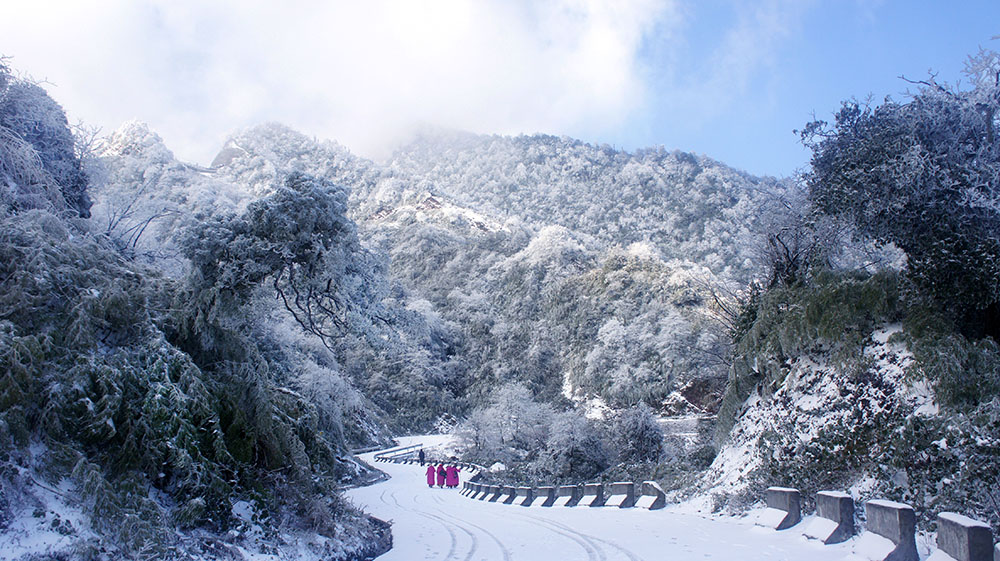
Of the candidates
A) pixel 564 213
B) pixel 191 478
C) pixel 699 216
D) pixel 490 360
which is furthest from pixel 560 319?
pixel 191 478

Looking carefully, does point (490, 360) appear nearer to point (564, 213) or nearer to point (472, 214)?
point (472, 214)

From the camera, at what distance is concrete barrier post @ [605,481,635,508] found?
12156 mm

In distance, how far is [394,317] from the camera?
10930mm

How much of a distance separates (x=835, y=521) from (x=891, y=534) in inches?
53.3

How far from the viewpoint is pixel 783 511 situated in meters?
7.66

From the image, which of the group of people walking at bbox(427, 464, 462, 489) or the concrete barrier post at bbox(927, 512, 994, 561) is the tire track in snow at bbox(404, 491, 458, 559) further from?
the concrete barrier post at bbox(927, 512, 994, 561)

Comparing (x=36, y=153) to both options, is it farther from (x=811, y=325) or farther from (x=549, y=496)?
(x=811, y=325)

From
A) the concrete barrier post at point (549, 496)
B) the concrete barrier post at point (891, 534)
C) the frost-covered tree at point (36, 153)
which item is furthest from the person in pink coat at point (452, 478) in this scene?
the concrete barrier post at point (891, 534)

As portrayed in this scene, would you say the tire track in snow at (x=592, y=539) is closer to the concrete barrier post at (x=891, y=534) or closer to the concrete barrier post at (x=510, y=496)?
the concrete barrier post at (x=891, y=534)

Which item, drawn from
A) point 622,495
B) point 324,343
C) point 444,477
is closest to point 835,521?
point 622,495

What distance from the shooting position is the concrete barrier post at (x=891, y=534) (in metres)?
4.92

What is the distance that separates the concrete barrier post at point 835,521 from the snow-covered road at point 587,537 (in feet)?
0.37

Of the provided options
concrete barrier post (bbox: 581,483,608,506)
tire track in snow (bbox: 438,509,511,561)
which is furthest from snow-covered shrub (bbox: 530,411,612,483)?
tire track in snow (bbox: 438,509,511,561)

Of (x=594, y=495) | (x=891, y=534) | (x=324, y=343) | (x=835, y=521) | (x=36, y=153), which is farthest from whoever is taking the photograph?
(x=594, y=495)
